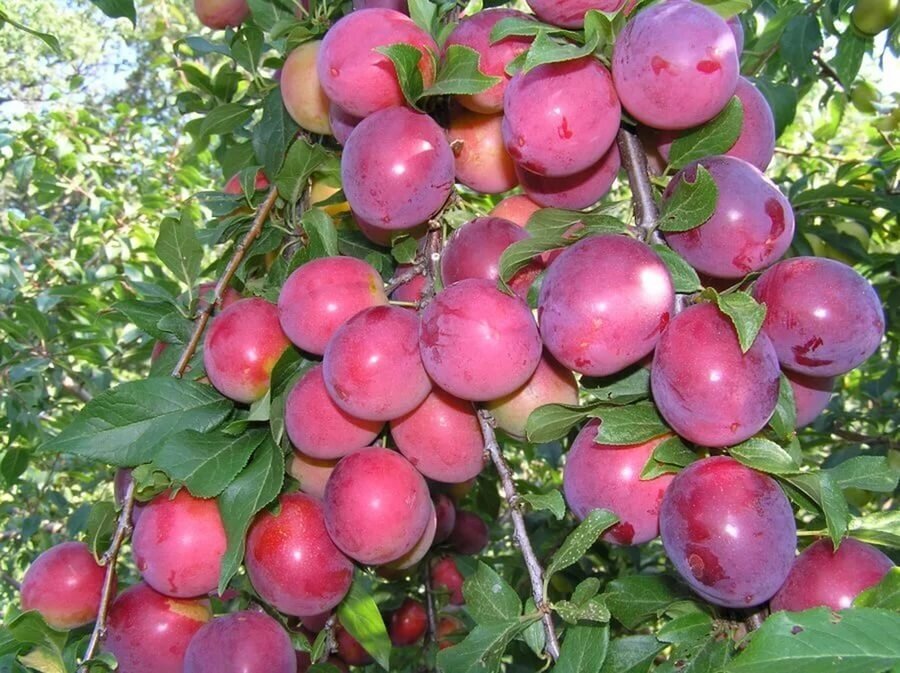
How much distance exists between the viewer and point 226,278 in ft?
4.31

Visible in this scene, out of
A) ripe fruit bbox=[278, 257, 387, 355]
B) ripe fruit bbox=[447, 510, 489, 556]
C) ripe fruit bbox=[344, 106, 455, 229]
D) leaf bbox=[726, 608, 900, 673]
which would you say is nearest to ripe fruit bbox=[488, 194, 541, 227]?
ripe fruit bbox=[344, 106, 455, 229]

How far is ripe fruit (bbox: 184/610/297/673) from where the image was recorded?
3.48 feet

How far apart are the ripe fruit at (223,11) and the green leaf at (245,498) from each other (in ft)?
3.50

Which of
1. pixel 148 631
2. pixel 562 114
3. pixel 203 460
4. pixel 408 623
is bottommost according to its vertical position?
pixel 408 623

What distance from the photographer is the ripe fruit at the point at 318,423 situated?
3.49ft

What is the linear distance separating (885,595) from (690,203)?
45cm

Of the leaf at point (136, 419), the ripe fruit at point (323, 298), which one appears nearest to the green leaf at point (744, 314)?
the ripe fruit at point (323, 298)

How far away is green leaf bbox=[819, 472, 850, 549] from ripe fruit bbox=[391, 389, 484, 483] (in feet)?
1.43

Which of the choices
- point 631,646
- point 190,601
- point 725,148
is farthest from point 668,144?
point 190,601

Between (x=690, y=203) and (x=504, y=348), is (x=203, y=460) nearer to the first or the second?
(x=504, y=348)

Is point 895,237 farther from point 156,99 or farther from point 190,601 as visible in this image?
point 156,99

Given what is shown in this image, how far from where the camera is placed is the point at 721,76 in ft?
3.00

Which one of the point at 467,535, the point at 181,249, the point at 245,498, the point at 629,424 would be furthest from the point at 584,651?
the point at 467,535

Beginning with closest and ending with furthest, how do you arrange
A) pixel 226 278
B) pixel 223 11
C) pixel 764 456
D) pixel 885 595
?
1. pixel 885 595
2. pixel 764 456
3. pixel 226 278
4. pixel 223 11
